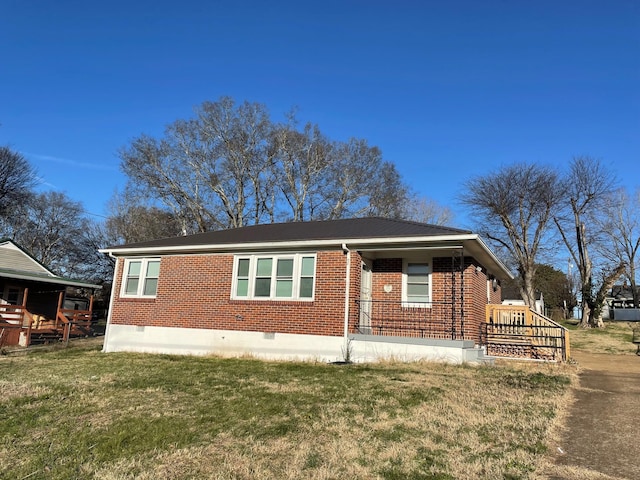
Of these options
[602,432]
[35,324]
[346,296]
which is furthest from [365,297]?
[35,324]

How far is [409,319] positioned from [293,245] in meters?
3.76

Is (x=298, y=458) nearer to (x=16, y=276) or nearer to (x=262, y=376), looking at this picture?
(x=262, y=376)

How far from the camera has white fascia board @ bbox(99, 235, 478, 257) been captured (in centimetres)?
1076

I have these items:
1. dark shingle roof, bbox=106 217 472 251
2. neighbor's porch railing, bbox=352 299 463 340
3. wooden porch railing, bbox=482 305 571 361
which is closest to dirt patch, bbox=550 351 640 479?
wooden porch railing, bbox=482 305 571 361

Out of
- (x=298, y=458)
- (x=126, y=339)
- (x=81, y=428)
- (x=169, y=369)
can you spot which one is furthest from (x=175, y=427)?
(x=126, y=339)

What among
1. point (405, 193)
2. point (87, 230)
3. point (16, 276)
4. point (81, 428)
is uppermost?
point (405, 193)

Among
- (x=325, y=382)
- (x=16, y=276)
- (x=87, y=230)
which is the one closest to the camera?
(x=325, y=382)

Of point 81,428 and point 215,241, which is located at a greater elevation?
point 215,241

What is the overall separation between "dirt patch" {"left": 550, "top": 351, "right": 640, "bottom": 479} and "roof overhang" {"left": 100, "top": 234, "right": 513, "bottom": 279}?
12.4 ft

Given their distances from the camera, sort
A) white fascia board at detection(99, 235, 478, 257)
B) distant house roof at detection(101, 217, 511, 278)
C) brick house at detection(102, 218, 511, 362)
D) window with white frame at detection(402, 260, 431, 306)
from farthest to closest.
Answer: window with white frame at detection(402, 260, 431, 306) < brick house at detection(102, 218, 511, 362) < distant house roof at detection(101, 217, 511, 278) < white fascia board at detection(99, 235, 478, 257)

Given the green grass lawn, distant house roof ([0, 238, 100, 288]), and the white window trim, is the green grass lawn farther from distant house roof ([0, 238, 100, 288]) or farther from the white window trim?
distant house roof ([0, 238, 100, 288])

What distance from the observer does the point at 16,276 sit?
1798 centimetres

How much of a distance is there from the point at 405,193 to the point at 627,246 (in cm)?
1897

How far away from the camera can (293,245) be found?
12234mm
